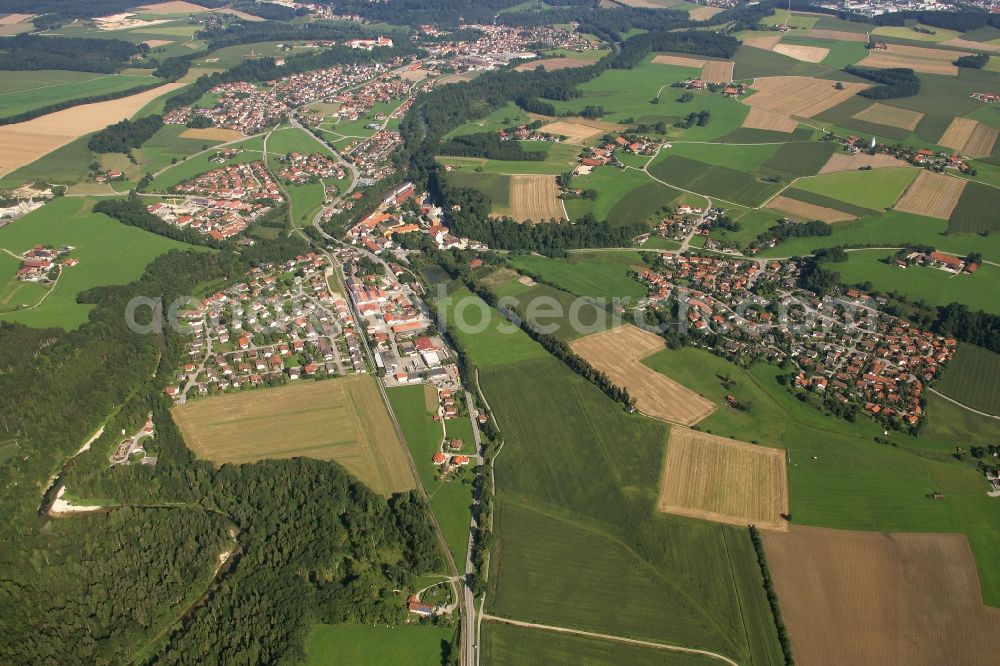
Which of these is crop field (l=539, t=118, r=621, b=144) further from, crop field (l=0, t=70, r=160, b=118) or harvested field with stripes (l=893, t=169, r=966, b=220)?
crop field (l=0, t=70, r=160, b=118)

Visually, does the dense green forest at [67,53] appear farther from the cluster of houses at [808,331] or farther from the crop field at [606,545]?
the crop field at [606,545]

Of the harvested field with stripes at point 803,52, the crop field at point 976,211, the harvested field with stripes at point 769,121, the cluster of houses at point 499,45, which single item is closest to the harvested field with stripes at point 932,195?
the crop field at point 976,211

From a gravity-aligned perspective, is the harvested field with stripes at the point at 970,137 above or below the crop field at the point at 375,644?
above

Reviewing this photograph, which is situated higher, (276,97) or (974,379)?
(276,97)

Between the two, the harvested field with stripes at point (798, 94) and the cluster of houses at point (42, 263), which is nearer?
the cluster of houses at point (42, 263)

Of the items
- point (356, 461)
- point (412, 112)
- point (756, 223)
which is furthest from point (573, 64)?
point (356, 461)

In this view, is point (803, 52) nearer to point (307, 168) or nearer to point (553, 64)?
point (553, 64)

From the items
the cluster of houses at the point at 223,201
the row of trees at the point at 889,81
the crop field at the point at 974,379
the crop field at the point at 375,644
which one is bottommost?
the crop field at the point at 375,644

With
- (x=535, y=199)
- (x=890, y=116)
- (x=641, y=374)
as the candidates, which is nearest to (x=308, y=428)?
(x=641, y=374)
